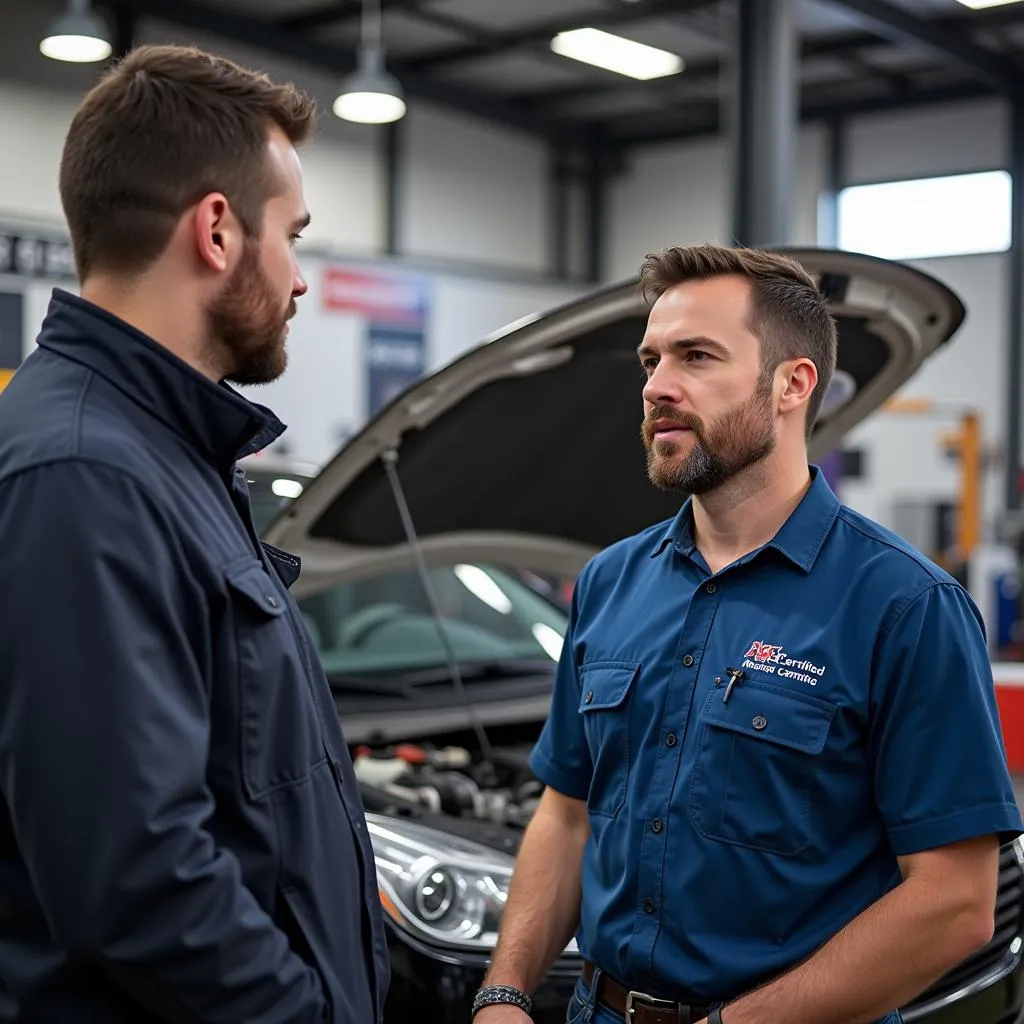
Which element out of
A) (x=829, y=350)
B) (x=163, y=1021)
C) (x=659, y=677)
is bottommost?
(x=163, y=1021)

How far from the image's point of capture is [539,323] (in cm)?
231

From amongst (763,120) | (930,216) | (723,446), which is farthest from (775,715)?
(930,216)

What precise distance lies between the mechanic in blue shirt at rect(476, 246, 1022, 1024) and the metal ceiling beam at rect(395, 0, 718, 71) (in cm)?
910

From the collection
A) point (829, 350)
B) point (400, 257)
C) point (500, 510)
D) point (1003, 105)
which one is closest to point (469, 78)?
point (400, 257)

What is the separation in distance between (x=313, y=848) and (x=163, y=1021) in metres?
0.18

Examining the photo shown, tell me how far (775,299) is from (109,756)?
1.01m

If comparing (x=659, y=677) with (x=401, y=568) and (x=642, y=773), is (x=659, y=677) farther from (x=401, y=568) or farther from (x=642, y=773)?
(x=401, y=568)

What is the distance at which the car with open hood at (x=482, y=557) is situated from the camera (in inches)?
87.8

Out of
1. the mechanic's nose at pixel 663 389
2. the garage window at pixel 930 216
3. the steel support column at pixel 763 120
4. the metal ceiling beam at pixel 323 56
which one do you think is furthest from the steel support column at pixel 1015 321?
the mechanic's nose at pixel 663 389

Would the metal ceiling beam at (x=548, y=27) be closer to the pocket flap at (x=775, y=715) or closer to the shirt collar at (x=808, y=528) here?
the shirt collar at (x=808, y=528)

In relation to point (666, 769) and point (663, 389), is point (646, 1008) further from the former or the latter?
point (663, 389)

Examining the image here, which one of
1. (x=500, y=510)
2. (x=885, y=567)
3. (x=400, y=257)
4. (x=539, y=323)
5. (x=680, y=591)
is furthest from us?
(x=400, y=257)

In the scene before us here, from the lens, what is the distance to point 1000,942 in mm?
2393

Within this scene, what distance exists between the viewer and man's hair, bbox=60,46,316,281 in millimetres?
1138
